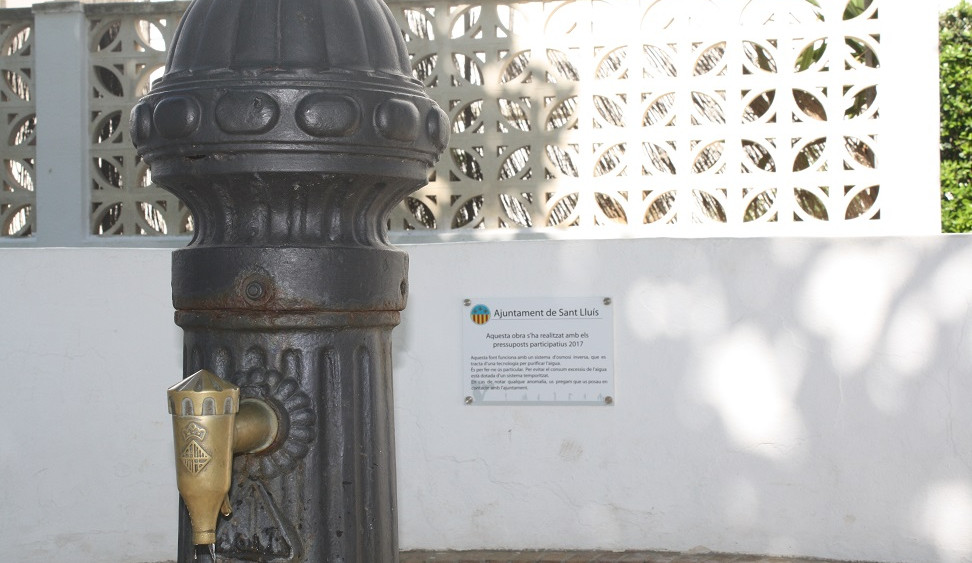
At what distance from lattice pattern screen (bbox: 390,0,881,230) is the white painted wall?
1.44 ft

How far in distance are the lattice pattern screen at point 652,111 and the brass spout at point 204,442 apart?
4.12 m

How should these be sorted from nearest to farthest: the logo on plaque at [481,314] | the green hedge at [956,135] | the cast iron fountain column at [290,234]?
the cast iron fountain column at [290,234] < the logo on plaque at [481,314] < the green hedge at [956,135]

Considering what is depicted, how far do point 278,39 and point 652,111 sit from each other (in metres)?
4.24

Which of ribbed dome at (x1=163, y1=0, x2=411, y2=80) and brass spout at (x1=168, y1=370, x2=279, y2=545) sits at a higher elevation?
ribbed dome at (x1=163, y1=0, x2=411, y2=80)

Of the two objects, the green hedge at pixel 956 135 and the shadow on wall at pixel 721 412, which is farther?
the green hedge at pixel 956 135

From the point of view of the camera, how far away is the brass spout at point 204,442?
1514 mm

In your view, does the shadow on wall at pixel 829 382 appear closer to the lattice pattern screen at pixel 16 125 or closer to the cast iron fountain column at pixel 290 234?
the lattice pattern screen at pixel 16 125

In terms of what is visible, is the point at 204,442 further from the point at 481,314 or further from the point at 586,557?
the point at 586,557

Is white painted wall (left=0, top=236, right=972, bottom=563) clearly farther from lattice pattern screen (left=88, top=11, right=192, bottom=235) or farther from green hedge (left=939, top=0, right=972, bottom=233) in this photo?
green hedge (left=939, top=0, right=972, bottom=233)

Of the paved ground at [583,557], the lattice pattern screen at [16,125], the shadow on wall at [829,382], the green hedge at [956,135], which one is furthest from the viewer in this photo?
the green hedge at [956,135]

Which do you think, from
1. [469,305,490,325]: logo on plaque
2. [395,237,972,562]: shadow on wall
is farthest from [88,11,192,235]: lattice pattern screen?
[469,305,490,325]: logo on plaque

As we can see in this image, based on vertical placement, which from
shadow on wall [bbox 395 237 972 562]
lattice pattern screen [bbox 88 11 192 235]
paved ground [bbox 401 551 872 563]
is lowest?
paved ground [bbox 401 551 872 563]

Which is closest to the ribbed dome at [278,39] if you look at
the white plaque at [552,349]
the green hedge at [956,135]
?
the white plaque at [552,349]

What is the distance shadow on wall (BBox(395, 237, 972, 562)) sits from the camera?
16.3 feet
